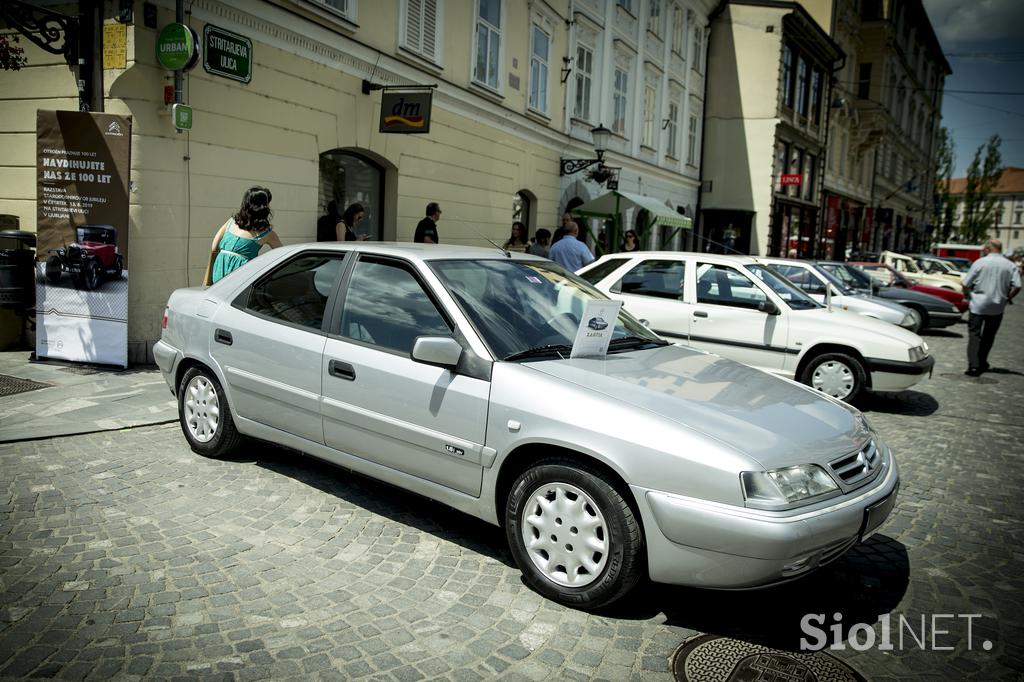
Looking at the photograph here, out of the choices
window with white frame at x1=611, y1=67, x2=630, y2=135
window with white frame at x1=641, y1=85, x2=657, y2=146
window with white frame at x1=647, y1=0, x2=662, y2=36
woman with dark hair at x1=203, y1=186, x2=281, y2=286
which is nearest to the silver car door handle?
woman with dark hair at x1=203, y1=186, x2=281, y2=286

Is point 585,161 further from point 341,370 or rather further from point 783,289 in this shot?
point 341,370

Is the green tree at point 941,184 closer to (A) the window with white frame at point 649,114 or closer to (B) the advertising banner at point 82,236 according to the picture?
(A) the window with white frame at point 649,114

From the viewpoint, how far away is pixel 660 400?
3.26 metres

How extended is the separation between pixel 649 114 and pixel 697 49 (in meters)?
5.98

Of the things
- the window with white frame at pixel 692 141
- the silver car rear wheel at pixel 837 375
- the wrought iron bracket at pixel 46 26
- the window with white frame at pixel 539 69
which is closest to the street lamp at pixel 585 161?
the window with white frame at pixel 539 69

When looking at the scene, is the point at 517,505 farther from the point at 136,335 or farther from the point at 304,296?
the point at 136,335

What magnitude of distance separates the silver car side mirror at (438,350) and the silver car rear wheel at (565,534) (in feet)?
2.47

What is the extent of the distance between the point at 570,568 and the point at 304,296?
92.1 inches

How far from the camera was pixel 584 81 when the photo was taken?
19.0 meters

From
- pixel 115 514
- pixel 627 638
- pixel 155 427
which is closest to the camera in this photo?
pixel 627 638

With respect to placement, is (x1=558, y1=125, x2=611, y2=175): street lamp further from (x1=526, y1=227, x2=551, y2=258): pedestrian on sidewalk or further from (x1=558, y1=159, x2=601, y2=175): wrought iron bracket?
(x1=526, y1=227, x2=551, y2=258): pedestrian on sidewalk

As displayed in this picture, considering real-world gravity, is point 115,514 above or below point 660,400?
below

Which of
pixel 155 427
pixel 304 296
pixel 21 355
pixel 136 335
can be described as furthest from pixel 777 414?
pixel 21 355

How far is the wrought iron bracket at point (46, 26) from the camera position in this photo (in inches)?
300
